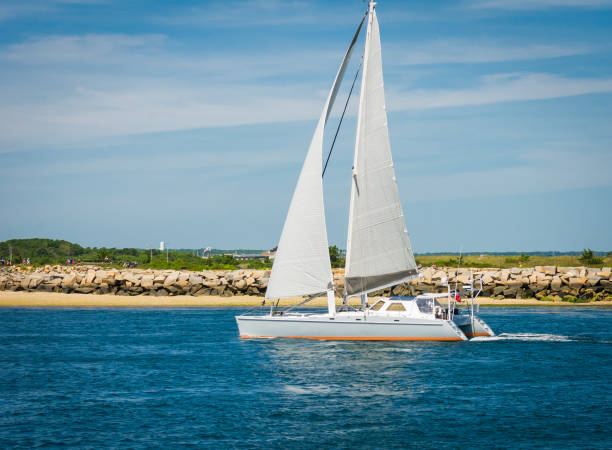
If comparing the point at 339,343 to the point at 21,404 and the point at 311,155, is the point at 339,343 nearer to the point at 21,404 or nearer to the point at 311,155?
the point at 311,155

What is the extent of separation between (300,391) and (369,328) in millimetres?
8634

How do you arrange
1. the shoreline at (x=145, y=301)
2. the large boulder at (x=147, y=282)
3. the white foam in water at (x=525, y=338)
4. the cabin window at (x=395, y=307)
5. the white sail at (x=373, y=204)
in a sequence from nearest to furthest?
the white sail at (x=373, y=204) < the cabin window at (x=395, y=307) < the white foam in water at (x=525, y=338) < the shoreline at (x=145, y=301) < the large boulder at (x=147, y=282)

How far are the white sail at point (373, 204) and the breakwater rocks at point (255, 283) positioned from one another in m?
23.9

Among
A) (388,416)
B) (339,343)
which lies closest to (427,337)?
(339,343)

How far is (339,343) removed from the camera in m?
32.7

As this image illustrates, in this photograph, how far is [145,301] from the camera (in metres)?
58.9

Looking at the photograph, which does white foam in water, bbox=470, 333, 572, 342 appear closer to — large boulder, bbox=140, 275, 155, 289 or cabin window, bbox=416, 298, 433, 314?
cabin window, bbox=416, 298, 433, 314

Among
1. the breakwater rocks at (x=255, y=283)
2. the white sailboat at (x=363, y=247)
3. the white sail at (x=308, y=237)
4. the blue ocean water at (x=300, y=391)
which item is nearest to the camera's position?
the blue ocean water at (x=300, y=391)

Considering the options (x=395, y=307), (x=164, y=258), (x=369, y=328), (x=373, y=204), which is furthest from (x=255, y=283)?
(x=164, y=258)

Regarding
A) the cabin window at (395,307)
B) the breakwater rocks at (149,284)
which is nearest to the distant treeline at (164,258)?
the breakwater rocks at (149,284)

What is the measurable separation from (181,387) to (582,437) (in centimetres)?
1294

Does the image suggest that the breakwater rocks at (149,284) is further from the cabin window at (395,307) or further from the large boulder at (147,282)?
the cabin window at (395,307)

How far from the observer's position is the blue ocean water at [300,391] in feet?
61.9

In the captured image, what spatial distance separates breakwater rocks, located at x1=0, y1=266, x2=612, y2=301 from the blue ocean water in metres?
20.0
